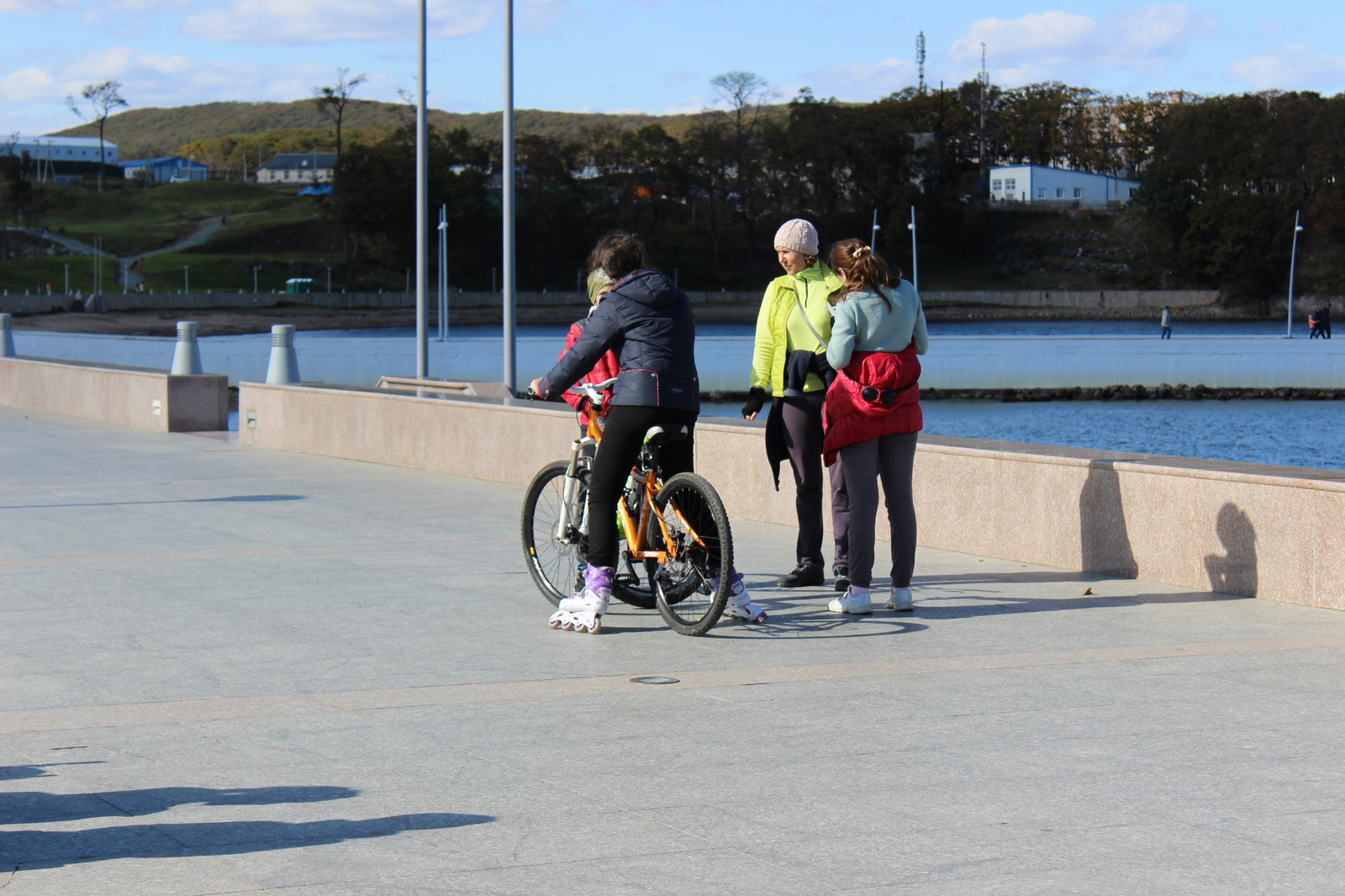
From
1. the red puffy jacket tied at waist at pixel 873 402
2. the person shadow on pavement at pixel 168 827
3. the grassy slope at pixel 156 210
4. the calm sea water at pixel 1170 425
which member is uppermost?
the grassy slope at pixel 156 210

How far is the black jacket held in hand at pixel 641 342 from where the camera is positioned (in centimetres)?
663

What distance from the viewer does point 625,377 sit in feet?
21.8

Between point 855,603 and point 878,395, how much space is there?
966 millimetres

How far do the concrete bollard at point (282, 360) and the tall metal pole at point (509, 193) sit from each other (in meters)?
2.52

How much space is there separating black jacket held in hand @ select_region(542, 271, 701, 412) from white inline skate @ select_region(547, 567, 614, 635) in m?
0.78

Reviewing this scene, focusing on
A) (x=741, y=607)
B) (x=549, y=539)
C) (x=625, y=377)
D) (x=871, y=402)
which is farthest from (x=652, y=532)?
(x=871, y=402)

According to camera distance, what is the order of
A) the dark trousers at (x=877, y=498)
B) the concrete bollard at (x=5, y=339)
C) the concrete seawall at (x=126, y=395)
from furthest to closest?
the concrete bollard at (x=5, y=339), the concrete seawall at (x=126, y=395), the dark trousers at (x=877, y=498)

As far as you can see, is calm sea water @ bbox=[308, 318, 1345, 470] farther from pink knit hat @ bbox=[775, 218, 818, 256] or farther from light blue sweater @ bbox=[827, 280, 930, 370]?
light blue sweater @ bbox=[827, 280, 930, 370]

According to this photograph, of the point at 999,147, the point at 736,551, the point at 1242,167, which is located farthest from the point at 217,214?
the point at 736,551

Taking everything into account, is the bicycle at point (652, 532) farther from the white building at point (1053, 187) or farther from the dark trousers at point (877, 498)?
the white building at point (1053, 187)

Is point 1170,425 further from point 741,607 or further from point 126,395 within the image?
point 741,607

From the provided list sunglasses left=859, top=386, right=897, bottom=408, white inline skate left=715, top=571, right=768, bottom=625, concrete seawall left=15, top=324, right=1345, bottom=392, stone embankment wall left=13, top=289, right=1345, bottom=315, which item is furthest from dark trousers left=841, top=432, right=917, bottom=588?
stone embankment wall left=13, top=289, right=1345, bottom=315

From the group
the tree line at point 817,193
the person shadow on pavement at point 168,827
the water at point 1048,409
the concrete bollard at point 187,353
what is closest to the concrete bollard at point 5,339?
the water at point 1048,409

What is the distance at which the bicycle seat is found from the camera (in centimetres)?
678
